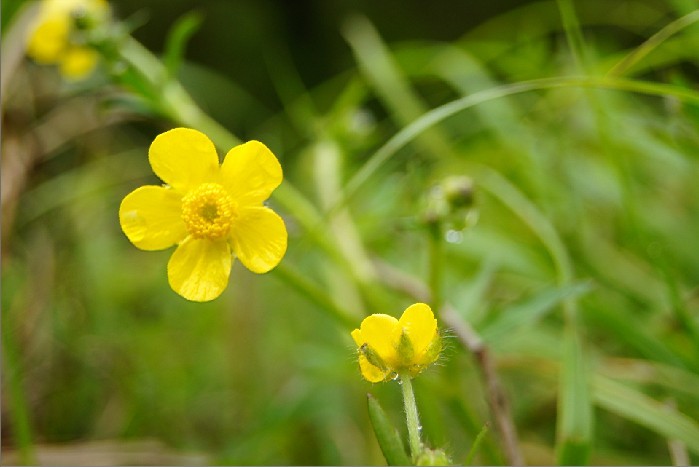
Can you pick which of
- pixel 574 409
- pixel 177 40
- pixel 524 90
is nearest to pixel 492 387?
pixel 574 409

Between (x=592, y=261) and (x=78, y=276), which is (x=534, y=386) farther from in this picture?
(x=78, y=276)

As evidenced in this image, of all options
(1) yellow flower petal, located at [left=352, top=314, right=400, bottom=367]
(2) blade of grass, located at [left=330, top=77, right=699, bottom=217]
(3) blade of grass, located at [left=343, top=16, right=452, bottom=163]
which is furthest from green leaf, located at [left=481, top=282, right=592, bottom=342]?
(3) blade of grass, located at [left=343, top=16, right=452, bottom=163]

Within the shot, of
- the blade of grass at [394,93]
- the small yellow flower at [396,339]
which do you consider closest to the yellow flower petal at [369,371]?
the small yellow flower at [396,339]

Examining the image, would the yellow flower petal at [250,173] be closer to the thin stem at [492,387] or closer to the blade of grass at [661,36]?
the thin stem at [492,387]

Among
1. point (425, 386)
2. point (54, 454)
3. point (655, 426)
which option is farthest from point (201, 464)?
point (655, 426)

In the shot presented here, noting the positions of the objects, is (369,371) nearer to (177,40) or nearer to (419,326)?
(419,326)

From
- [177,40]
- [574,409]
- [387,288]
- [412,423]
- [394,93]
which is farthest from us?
[394,93]
